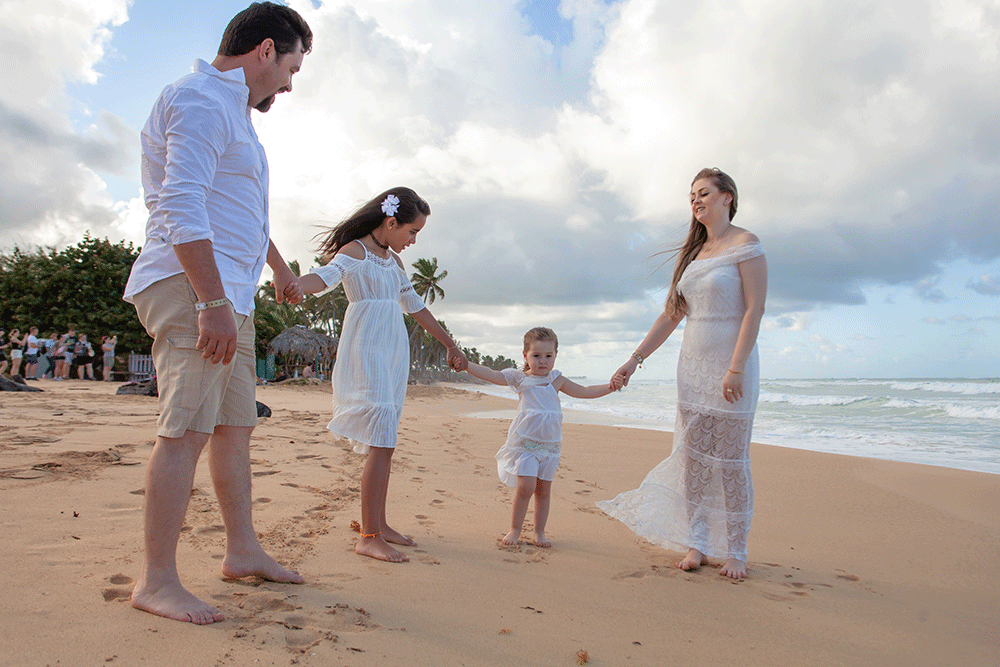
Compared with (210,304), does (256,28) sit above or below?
above

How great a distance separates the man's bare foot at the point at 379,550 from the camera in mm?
2484

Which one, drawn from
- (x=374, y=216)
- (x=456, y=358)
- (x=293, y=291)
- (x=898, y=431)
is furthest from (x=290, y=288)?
(x=898, y=431)

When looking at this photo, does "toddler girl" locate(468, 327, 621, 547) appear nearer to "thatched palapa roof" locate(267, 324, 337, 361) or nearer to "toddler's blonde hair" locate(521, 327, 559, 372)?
"toddler's blonde hair" locate(521, 327, 559, 372)

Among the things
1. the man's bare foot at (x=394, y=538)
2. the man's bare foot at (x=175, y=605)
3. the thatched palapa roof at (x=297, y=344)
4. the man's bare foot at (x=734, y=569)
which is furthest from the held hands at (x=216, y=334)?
the thatched palapa roof at (x=297, y=344)

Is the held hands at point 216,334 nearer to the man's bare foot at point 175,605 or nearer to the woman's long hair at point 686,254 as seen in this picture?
the man's bare foot at point 175,605

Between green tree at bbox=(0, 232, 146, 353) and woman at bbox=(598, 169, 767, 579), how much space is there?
2227 centimetres

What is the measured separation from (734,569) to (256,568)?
215 cm

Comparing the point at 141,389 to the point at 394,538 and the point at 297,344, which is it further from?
the point at 297,344

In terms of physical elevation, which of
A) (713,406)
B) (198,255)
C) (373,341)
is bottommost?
(713,406)

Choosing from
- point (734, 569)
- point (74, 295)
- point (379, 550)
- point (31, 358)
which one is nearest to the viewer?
point (379, 550)

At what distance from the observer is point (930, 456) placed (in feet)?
26.2

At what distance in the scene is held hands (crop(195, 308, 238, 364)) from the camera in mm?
1724

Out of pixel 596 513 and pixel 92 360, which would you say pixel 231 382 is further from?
pixel 92 360

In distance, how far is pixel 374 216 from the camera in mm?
3053
